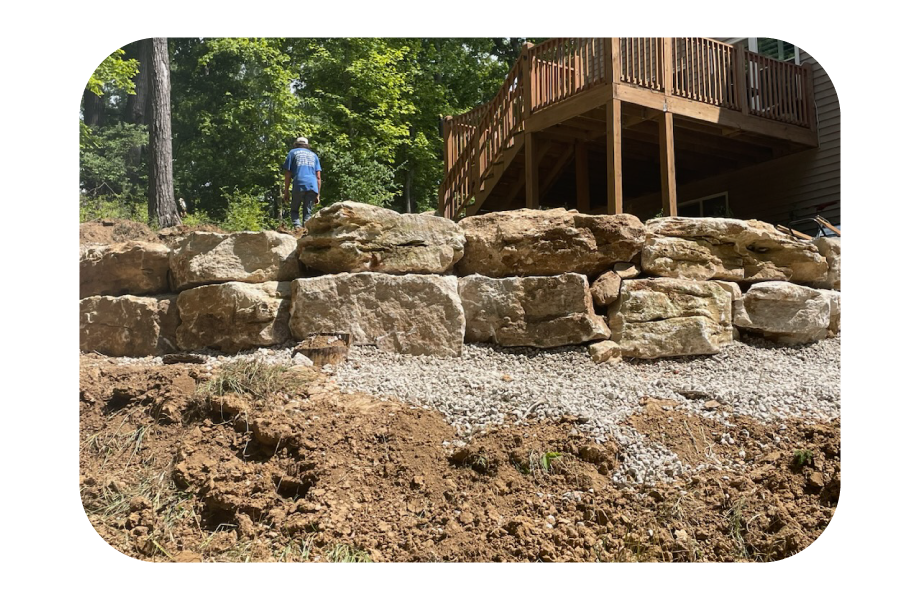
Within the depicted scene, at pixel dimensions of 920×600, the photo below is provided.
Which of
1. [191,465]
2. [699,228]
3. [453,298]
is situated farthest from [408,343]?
[699,228]

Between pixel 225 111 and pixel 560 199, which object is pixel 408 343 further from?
pixel 225 111

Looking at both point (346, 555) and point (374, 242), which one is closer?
point (346, 555)

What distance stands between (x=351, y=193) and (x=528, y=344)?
7832 mm

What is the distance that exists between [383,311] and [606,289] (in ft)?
6.80

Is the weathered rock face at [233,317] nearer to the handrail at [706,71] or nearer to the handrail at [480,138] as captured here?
the handrail at [480,138]

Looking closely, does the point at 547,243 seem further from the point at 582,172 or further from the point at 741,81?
the point at 741,81

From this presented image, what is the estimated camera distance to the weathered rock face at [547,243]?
5984 millimetres

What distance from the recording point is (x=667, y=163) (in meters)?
8.20

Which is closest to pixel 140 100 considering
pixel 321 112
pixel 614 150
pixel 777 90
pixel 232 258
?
pixel 321 112

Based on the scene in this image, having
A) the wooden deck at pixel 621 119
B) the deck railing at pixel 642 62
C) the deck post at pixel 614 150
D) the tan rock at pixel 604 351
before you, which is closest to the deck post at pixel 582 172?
the wooden deck at pixel 621 119

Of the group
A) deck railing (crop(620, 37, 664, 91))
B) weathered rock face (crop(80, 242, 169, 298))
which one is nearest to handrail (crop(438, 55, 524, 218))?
deck railing (crop(620, 37, 664, 91))

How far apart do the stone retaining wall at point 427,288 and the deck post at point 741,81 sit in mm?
3677

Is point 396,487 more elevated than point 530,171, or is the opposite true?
point 530,171

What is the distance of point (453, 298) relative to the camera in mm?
5742
